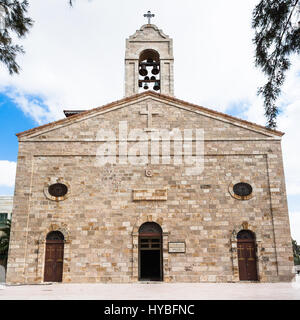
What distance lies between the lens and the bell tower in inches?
632

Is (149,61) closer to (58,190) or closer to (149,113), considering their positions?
(149,113)

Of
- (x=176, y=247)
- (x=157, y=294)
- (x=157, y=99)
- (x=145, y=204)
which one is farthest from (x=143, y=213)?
(x=157, y=99)

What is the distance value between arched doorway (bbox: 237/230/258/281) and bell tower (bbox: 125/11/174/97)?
24.6ft

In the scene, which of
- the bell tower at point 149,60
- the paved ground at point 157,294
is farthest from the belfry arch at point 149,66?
the paved ground at point 157,294

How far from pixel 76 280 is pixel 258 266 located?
292 inches

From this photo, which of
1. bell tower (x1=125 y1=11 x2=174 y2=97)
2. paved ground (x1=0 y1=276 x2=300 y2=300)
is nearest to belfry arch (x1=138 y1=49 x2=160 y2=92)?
bell tower (x1=125 y1=11 x2=174 y2=97)

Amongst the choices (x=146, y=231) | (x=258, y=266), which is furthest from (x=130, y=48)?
(x=258, y=266)

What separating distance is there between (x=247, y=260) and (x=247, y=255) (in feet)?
0.66

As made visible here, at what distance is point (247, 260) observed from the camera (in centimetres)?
1339

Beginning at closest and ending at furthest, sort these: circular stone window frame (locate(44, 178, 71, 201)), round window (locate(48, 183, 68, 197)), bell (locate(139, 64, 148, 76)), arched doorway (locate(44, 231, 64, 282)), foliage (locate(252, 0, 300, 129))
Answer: foliage (locate(252, 0, 300, 129))
arched doorway (locate(44, 231, 64, 282))
circular stone window frame (locate(44, 178, 71, 201))
round window (locate(48, 183, 68, 197))
bell (locate(139, 64, 148, 76))

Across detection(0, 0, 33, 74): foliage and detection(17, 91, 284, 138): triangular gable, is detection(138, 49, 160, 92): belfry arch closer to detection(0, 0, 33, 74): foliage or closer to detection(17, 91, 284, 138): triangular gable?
detection(17, 91, 284, 138): triangular gable

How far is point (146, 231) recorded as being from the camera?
13789mm

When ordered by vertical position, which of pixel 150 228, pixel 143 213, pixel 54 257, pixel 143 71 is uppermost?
pixel 143 71

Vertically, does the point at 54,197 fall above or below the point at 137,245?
above
